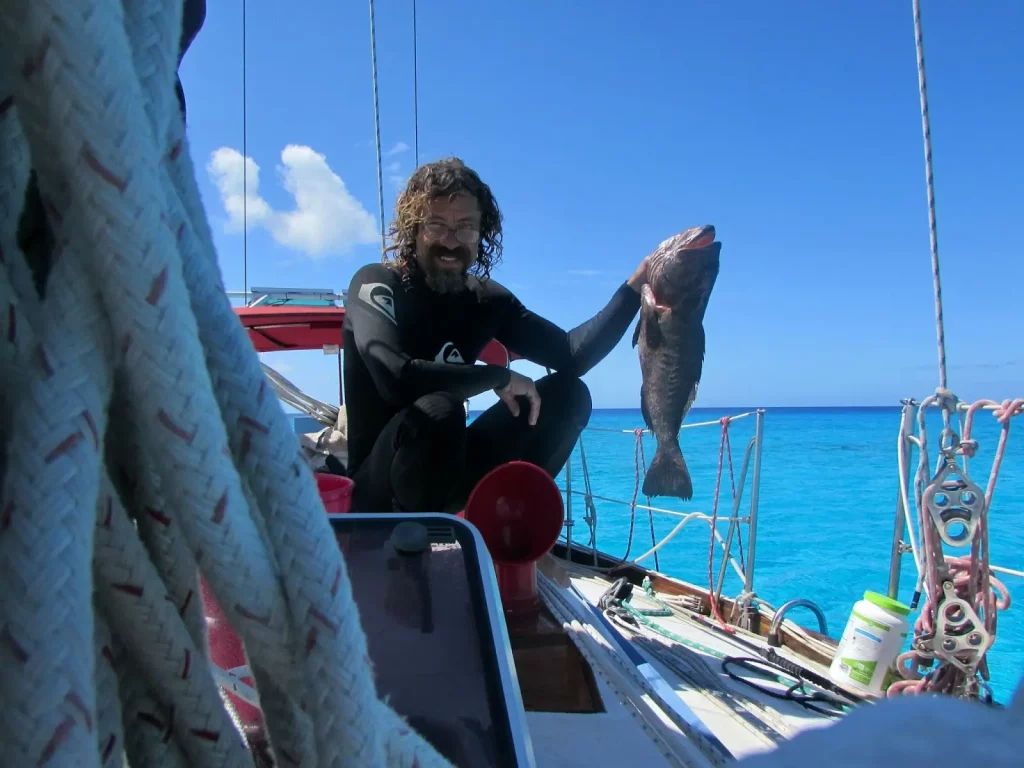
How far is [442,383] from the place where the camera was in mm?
1594

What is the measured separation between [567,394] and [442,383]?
15.8 inches

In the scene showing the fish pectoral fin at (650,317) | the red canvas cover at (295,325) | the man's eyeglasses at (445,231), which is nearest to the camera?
the man's eyeglasses at (445,231)

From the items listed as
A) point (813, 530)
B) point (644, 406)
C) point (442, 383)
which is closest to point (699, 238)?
point (644, 406)

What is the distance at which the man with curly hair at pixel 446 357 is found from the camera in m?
1.58

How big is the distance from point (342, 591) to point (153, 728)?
0.50 ft

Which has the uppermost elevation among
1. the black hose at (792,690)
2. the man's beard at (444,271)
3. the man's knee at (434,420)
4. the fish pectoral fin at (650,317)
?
the man's beard at (444,271)

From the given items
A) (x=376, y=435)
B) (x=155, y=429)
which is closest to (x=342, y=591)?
(x=155, y=429)

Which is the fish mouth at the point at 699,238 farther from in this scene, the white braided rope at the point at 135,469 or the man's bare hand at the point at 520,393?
the white braided rope at the point at 135,469

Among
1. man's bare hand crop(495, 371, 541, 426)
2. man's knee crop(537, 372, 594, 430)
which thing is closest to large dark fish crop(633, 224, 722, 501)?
man's knee crop(537, 372, 594, 430)

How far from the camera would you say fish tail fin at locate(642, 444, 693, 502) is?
7.53 feet

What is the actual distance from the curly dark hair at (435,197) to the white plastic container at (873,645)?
4.79 feet

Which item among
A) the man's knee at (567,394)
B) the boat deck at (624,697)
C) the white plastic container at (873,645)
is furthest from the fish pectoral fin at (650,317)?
the white plastic container at (873,645)

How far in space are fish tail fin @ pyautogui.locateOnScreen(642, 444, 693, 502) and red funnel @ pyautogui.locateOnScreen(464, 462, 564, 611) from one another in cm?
94

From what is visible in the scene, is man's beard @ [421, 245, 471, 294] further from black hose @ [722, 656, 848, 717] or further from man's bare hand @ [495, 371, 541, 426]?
black hose @ [722, 656, 848, 717]
